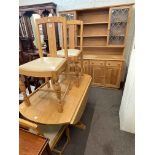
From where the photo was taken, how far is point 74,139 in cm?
171

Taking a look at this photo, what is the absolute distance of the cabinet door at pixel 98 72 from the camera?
282 centimetres

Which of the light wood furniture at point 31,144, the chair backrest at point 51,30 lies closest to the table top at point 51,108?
the light wood furniture at point 31,144

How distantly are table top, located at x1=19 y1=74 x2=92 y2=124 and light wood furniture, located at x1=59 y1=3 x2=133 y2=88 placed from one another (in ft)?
3.82

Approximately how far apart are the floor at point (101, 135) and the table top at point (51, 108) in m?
0.46

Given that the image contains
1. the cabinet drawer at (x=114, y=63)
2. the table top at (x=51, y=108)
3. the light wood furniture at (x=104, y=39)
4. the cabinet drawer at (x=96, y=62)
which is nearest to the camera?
the table top at (x=51, y=108)

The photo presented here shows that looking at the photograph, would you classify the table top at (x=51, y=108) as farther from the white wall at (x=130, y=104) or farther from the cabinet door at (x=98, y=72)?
the cabinet door at (x=98, y=72)

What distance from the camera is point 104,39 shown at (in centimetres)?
301

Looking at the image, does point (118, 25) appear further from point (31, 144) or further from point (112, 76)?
point (31, 144)

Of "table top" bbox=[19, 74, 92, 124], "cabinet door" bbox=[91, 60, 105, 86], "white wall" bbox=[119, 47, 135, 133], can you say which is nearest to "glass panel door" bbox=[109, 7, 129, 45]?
A: "cabinet door" bbox=[91, 60, 105, 86]

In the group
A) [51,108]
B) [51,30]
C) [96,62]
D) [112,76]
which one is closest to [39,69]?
[51,108]

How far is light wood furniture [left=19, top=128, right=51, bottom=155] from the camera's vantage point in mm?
804
